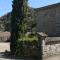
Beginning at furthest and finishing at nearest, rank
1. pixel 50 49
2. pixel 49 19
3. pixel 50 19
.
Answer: pixel 49 19 → pixel 50 19 → pixel 50 49

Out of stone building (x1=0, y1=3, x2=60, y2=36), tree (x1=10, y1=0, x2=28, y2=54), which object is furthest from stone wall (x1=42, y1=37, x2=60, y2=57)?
stone building (x1=0, y1=3, x2=60, y2=36)

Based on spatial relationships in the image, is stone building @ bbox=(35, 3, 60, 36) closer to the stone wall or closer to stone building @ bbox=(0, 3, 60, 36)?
stone building @ bbox=(0, 3, 60, 36)

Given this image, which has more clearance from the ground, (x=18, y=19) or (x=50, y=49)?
(x=18, y=19)

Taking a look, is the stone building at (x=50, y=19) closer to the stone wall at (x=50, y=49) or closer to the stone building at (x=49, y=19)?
the stone building at (x=49, y=19)

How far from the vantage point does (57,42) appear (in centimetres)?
1925

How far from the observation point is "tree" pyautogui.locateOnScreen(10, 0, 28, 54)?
2319 cm

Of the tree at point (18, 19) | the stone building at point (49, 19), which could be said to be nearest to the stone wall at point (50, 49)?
the tree at point (18, 19)

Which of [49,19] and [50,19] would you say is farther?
[49,19]

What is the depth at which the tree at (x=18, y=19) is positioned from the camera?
76.1 feet

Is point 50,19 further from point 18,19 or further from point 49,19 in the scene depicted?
point 18,19

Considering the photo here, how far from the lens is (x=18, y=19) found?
915 inches

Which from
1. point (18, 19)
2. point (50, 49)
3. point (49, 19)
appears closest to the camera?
point (50, 49)

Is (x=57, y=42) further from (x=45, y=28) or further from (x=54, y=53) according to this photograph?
(x=45, y=28)

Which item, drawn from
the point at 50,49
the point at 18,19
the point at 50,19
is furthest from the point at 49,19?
the point at 50,49
